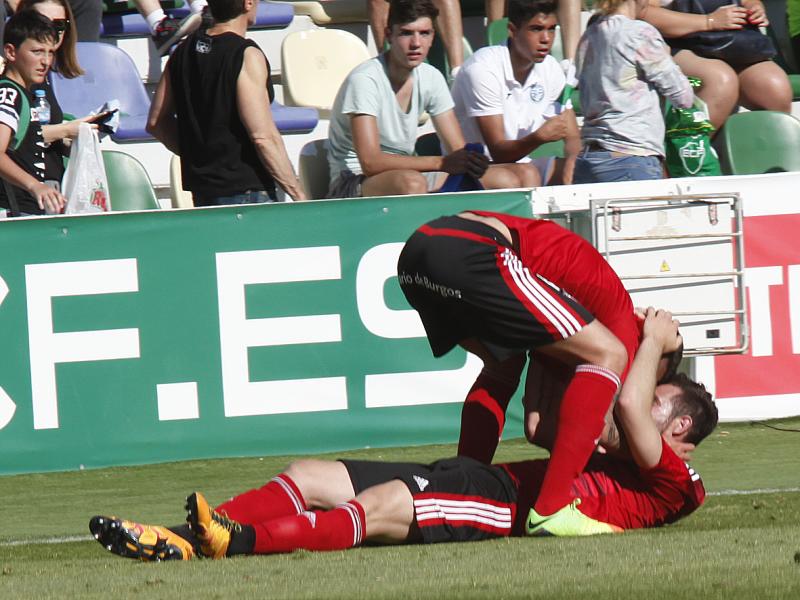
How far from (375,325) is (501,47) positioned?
7.02ft

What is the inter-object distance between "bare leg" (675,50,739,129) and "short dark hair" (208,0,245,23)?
339 cm

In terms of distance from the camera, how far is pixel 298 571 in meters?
3.90

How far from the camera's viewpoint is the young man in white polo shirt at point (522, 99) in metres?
8.10

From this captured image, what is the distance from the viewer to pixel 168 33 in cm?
1030

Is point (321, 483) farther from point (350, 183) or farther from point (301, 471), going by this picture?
point (350, 183)

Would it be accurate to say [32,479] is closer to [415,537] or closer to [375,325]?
[375,325]

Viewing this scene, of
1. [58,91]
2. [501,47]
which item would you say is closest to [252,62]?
[501,47]

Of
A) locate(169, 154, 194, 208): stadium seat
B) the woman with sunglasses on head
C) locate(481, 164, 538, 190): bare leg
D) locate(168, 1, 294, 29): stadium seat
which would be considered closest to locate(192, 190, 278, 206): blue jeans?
the woman with sunglasses on head

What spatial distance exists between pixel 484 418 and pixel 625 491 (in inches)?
21.9

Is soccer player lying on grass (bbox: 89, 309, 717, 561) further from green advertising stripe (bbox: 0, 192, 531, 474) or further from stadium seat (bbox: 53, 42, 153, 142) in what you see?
stadium seat (bbox: 53, 42, 153, 142)

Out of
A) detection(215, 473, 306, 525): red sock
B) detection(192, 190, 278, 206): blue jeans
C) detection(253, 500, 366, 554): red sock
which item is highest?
detection(192, 190, 278, 206): blue jeans

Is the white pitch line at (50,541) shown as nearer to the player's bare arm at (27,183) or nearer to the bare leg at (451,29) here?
the player's bare arm at (27,183)

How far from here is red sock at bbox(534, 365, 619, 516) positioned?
14.1 ft

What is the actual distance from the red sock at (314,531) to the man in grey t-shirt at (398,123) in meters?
3.65
